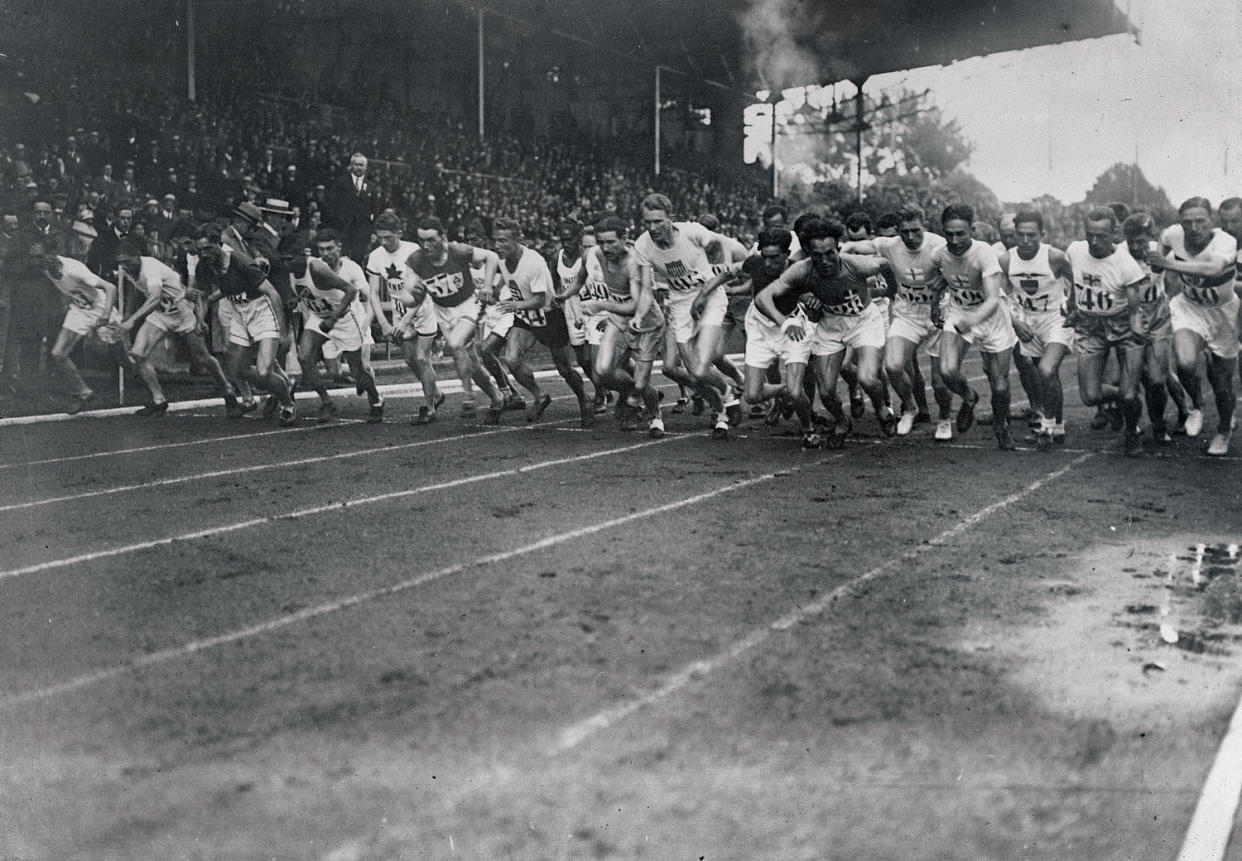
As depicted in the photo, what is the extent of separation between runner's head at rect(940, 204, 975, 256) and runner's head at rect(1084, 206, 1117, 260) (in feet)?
2.96

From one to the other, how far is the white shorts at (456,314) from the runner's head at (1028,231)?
516 cm

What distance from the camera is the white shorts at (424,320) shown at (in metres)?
12.9

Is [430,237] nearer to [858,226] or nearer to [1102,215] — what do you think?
[858,226]

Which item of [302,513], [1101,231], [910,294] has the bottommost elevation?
[302,513]

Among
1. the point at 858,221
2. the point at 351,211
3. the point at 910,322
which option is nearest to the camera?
the point at 910,322

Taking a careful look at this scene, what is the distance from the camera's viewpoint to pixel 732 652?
486cm

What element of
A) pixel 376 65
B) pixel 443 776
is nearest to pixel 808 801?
pixel 443 776

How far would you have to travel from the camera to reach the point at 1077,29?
34.6m

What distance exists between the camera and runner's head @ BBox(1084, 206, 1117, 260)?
1023 centimetres

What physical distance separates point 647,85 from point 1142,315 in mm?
29875

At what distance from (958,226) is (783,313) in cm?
152

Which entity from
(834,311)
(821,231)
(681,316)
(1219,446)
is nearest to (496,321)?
(681,316)

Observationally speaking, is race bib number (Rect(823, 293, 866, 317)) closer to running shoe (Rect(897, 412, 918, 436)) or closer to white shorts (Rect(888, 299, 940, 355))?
white shorts (Rect(888, 299, 940, 355))

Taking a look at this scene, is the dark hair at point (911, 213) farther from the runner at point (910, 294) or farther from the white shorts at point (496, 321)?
the white shorts at point (496, 321)
